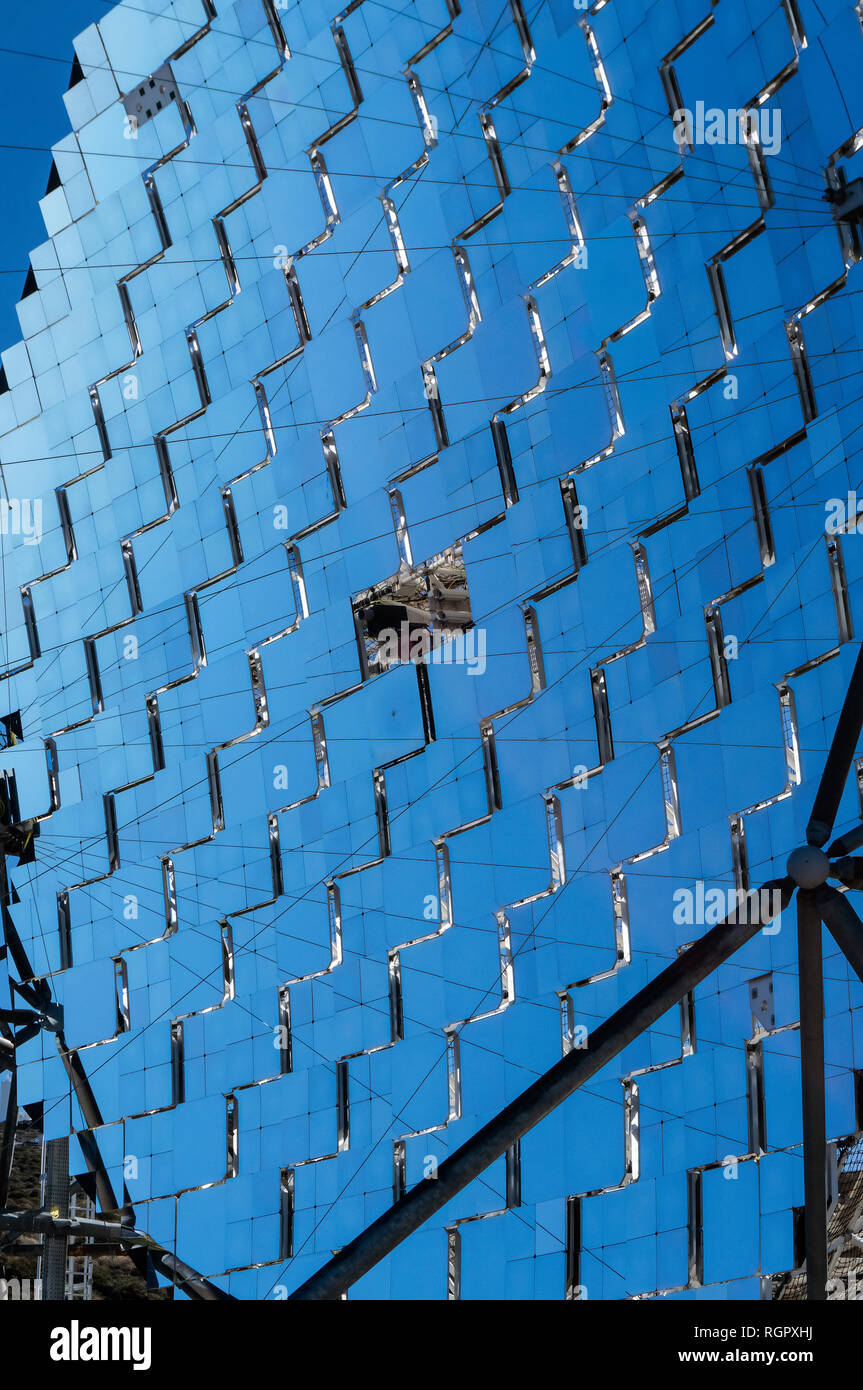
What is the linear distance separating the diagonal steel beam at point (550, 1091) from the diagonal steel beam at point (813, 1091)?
0.34m

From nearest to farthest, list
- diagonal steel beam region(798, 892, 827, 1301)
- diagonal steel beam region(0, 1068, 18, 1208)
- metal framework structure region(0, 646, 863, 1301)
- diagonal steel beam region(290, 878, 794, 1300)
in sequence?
diagonal steel beam region(798, 892, 827, 1301), metal framework structure region(0, 646, 863, 1301), diagonal steel beam region(290, 878, 794, 1300), diagonal steel beam region(0, 1068, 18, 1208)

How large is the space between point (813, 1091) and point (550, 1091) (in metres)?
1.67

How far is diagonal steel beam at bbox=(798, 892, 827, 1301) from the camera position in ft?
28.1

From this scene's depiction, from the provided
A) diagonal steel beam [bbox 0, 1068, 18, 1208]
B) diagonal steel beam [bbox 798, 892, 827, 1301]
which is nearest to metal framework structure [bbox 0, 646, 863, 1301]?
diagonal steel beam [bbox 798, 892, 827, 1301]

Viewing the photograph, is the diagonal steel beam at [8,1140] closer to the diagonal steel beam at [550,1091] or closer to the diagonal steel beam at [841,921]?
the diagonal steel beam at [550,1091]

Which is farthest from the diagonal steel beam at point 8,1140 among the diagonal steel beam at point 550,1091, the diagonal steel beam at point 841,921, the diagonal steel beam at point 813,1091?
the diagonal steel beam at point 841,921

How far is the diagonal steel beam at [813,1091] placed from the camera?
28.1 ft

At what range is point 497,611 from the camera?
12.6 metres

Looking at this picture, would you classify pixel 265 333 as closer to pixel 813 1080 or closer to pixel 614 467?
pixel 614 467

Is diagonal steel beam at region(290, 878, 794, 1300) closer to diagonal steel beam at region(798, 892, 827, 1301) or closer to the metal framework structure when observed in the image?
the metal framework structure

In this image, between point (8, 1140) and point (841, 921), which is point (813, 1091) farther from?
point (8, 1140)

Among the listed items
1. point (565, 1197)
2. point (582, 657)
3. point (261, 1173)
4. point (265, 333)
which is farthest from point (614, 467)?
point (261, 1173)

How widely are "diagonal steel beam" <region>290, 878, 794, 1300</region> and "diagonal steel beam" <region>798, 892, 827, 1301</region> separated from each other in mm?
341
